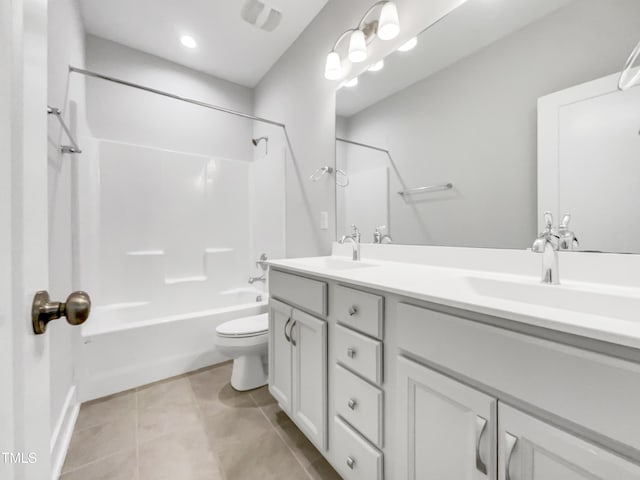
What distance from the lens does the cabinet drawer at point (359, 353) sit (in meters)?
0.89

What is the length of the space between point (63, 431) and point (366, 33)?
262 centimetres

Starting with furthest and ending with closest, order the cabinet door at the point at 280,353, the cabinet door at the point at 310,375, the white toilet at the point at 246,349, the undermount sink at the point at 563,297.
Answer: the white toilet at the point at 246,349
the cabinet door at the point at 280,353
the cabinet door at the point at 310,375
the undermount sink at the point at 563,297

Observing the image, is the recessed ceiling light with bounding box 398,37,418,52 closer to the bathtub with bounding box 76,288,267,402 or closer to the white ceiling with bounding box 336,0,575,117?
the white ceiling with bounding box 336,0,575,117

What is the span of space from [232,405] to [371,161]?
1.70 m

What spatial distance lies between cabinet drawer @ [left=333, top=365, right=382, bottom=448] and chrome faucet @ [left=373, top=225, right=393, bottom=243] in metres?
0.76

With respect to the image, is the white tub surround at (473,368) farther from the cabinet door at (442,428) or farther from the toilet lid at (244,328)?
the toilet lid at (244,328)

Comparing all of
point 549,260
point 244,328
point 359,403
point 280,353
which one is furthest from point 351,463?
point 244,328

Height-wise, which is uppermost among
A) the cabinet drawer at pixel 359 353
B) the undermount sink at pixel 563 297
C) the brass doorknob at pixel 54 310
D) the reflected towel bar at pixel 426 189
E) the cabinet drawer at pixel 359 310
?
the reflected towel bar at pixel 426 189

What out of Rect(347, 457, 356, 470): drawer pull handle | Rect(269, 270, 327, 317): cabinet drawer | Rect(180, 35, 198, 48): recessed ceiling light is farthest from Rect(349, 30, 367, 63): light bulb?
Rect(347, 457, 356, 470): drawer pull handle

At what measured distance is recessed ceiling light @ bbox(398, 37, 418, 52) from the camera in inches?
53.5

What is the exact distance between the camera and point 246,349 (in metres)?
1.78

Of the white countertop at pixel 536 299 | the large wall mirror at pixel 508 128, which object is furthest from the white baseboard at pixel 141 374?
the large wall mirror at pixel 508 128

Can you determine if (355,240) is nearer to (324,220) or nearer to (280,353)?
(324,220)

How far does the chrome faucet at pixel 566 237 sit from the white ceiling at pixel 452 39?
64 cm
